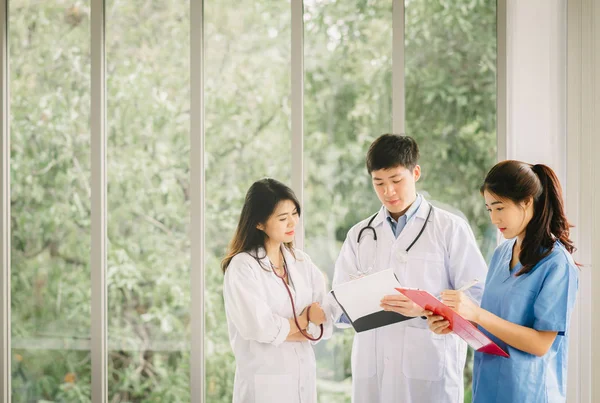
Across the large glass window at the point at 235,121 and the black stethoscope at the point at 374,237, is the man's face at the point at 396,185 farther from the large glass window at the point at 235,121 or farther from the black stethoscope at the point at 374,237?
the large glass window at the point at 235,121

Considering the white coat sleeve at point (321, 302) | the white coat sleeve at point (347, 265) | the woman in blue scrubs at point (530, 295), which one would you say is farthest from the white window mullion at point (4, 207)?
the woman in blue scrubs at point (530, 295)

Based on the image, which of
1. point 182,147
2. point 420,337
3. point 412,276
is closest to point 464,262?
point 412,276

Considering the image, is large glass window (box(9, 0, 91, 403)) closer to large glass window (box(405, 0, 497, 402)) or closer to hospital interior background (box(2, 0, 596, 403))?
hospital interior background (box(2, 0, 596, 403))

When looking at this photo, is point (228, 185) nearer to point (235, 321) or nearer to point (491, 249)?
point (235, 321)

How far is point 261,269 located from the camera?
2084 millimetres

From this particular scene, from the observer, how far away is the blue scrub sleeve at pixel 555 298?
1610 mm

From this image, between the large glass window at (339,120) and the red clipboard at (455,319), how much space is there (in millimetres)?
885

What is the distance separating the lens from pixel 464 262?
2045 mm

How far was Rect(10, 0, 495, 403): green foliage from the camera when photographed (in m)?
2.47

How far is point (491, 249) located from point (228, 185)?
1201 millimetres

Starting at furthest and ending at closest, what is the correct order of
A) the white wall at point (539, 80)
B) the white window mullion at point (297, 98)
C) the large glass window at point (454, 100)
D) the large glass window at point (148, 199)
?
1. the large glass window at point (148, 199)
2. the white window mullion at point (297, 98)
3. the large glass window at point (454, 100)
4. the white wall at point (539, 80)

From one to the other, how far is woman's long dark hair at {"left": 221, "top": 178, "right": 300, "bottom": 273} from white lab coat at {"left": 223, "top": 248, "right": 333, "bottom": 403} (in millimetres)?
39

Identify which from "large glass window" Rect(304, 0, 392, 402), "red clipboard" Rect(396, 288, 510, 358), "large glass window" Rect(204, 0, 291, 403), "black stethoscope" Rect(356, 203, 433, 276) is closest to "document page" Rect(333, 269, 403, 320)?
"red clipboard" Rect(396, 288, 510, 358)

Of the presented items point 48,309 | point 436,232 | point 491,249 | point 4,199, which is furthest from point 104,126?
point 491,249
